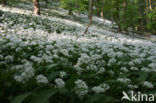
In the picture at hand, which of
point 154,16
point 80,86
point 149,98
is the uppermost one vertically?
point 154,16

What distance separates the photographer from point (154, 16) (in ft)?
54.7

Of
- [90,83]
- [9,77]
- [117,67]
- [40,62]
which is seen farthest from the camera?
[117,67]

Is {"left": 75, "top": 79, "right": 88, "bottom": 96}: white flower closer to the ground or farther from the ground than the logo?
farther from the ground

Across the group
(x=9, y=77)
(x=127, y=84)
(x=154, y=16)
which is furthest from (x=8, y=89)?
(x=154, y=16)

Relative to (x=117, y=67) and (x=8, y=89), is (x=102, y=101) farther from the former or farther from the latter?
(x=117, y=67)

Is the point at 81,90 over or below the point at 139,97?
over

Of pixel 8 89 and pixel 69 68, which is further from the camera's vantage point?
pixel 69 68

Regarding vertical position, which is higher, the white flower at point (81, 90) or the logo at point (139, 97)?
the white flower at point (81, 90)

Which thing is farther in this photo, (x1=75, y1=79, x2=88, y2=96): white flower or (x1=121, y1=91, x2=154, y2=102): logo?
(x1=121, y1=91, x2=154, y2=102): logo

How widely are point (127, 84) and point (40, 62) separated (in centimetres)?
241

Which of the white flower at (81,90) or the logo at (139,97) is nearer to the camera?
the white flower at (81,90)

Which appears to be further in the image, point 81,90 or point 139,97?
point 139,97

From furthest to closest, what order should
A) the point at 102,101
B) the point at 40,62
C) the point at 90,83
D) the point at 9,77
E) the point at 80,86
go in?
the point at 40,62 < the point at 90,83 < the point at 9,77 < the point at 80,86 < the point at 102,101

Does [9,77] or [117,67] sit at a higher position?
[9,77]
